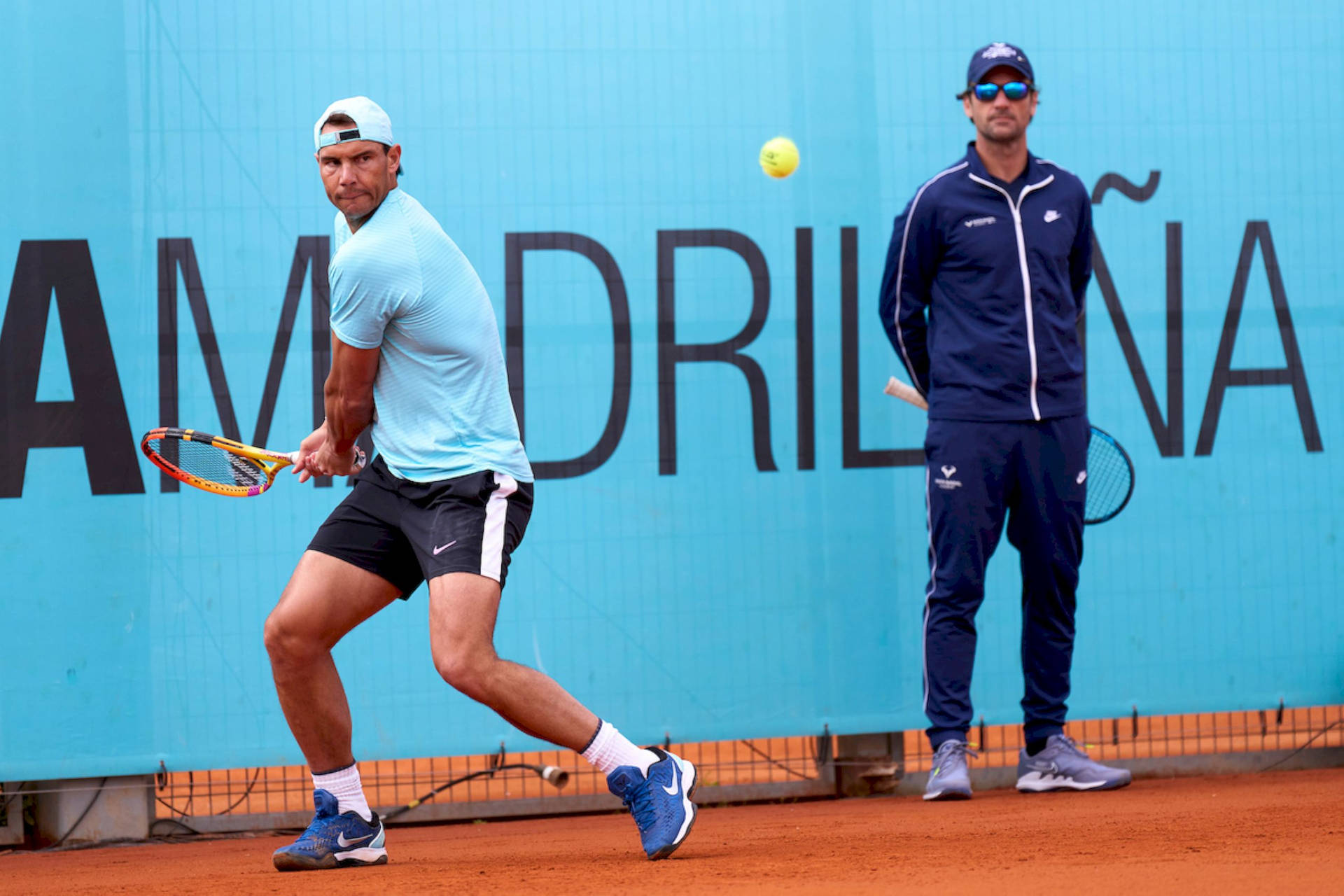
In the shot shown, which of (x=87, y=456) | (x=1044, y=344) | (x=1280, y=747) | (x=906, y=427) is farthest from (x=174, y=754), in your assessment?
(x=1280, y=747)

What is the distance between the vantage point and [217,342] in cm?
405

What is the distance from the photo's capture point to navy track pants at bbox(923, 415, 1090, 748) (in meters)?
3.98

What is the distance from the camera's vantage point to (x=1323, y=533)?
451 centimetres

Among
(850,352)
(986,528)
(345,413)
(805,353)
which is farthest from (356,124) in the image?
(986,528)

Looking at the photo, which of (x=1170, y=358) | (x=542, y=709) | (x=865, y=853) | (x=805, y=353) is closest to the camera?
(x=542, y=709)

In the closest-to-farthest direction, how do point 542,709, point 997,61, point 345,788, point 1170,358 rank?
point 542,709
point 345,788
point 997,61
point 1170,358

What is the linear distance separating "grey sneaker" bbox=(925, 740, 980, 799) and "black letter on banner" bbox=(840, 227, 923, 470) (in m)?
0.83

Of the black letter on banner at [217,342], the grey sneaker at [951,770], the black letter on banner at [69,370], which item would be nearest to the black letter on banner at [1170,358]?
the grey sneaker at [951,770]

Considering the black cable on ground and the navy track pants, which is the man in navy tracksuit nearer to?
the navy track pants

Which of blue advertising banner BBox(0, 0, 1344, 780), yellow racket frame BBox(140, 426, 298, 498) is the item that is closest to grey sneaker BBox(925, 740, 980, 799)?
blue advertising banner BBox(0, 0, 1344, 780)

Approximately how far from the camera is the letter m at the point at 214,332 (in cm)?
402

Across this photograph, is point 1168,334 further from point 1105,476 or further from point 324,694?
point 324,694

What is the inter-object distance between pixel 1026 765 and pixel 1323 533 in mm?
1187

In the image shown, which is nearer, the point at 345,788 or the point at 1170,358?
the point at 345,788
